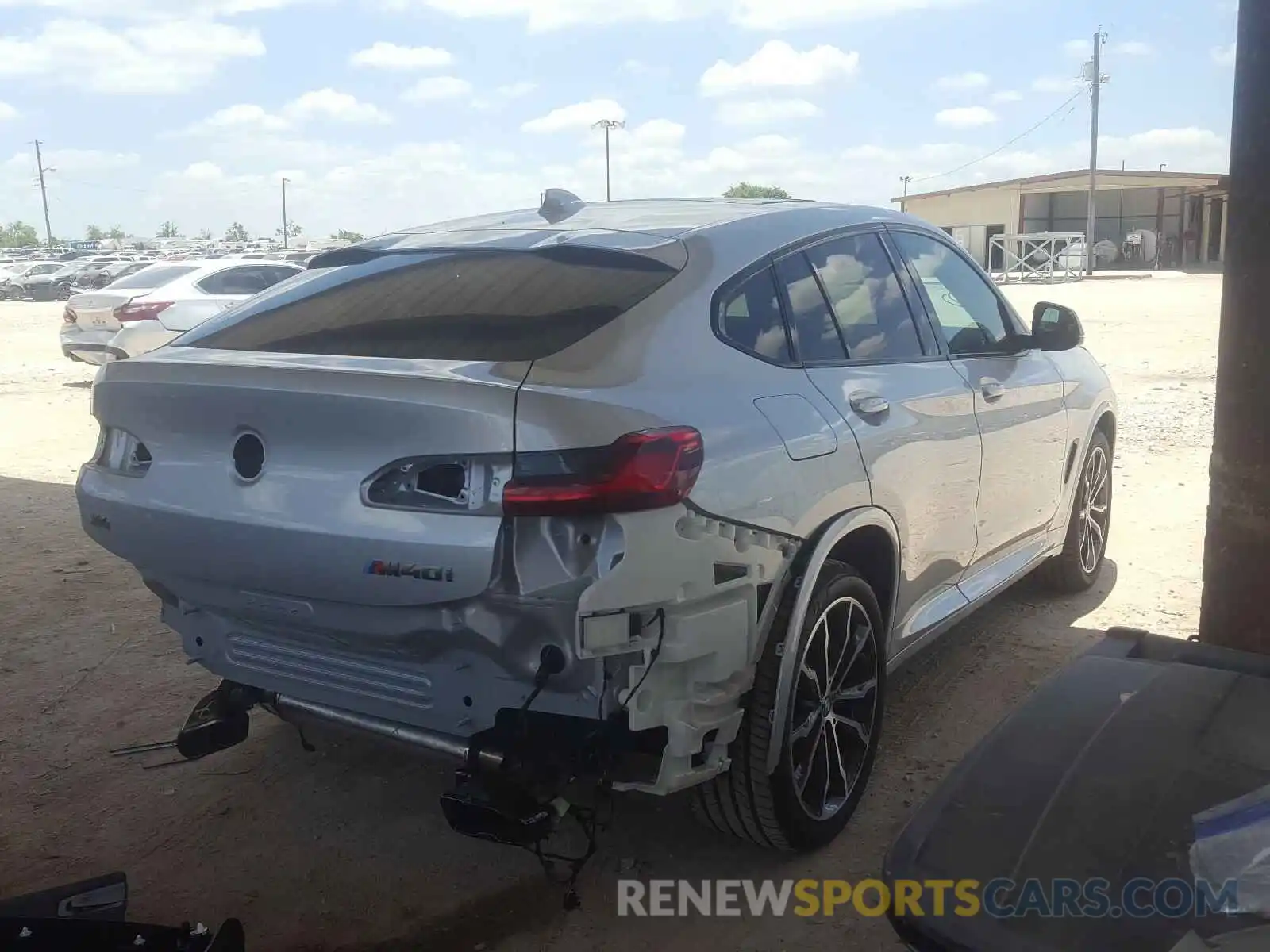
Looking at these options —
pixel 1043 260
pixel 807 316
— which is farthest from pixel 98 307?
pixel 1043 260

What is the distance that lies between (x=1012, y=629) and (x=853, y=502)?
227 cm

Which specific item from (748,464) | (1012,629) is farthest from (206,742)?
(1012,629)

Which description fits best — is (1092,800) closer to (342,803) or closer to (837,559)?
(837,559)

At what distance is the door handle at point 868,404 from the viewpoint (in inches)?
129

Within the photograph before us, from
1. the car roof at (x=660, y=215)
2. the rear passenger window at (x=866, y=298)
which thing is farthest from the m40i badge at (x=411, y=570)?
the rear passenger window at (x=866, y=298)

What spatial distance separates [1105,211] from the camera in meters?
54.5

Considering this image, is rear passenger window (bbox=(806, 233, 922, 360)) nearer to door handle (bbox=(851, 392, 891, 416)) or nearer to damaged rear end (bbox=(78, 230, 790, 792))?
door handle (bbox=(851, 392, 891, 416))

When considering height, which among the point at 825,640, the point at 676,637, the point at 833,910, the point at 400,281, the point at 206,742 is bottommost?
the point at 833,910

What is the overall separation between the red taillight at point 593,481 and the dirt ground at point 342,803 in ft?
4.07

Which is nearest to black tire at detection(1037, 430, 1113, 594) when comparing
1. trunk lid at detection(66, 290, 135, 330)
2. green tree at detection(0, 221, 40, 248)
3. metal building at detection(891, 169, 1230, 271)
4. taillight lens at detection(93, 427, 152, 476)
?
taillight lens at detection(93, 427, 152, 476)

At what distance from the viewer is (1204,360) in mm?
14602

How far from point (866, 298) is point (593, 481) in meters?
1.62

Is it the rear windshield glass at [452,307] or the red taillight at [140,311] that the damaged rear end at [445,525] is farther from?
the red taillight at [140,311]

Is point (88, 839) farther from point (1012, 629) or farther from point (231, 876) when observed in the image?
point (1012, 629)
